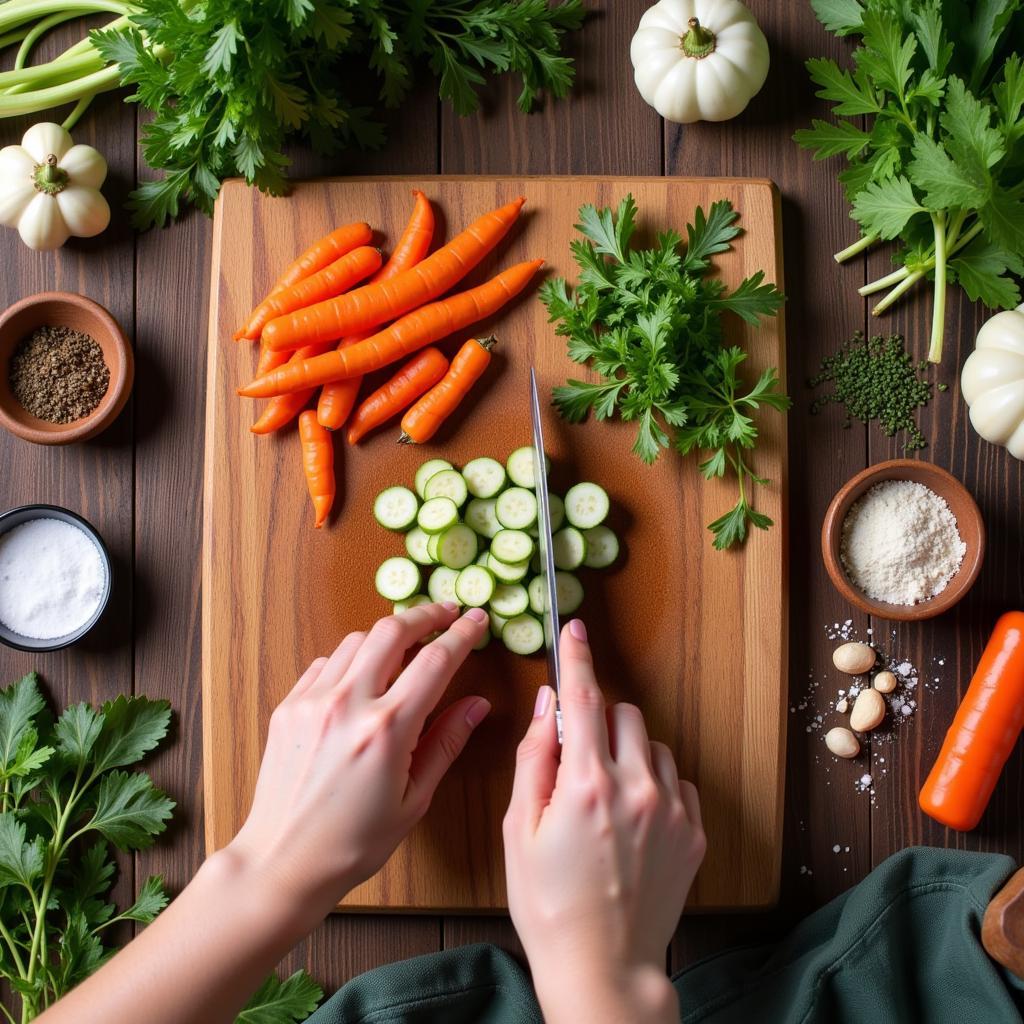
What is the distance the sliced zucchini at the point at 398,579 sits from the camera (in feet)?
7.39

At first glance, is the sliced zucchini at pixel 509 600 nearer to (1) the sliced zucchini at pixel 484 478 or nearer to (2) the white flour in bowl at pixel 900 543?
(1) the sliced zucchini at pixel 484 478

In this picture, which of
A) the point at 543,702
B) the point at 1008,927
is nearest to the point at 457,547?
the point at 543,702

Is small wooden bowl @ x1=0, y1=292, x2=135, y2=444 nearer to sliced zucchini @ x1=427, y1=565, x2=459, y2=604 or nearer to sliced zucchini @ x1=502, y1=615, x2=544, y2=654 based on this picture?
sliced zucchini @ x1=427, y1=565, x2=459, y2=604

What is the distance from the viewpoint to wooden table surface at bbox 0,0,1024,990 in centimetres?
238

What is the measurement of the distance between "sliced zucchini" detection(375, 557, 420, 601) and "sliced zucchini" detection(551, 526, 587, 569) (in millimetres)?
319

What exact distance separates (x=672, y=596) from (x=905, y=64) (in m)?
1.23

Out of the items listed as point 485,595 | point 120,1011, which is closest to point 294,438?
point 485,595

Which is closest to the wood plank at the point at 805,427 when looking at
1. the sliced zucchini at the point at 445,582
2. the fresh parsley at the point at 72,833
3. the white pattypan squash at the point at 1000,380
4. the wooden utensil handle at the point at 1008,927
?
the white pattypan squash at the point at 1000,380

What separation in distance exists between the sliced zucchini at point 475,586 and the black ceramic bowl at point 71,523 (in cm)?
82

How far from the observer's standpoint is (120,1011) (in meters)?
1.77

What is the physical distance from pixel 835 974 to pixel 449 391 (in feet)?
5.03

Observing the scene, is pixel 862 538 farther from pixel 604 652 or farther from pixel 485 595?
pixel 485 595

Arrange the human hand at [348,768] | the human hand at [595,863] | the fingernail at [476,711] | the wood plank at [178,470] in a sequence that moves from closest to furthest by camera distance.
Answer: the human hand at [595,863], the human hand at [348,768], the fingernail at [476,711], the wood plank at [178,470]

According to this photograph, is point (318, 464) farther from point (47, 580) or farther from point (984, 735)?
point (984, 735)
